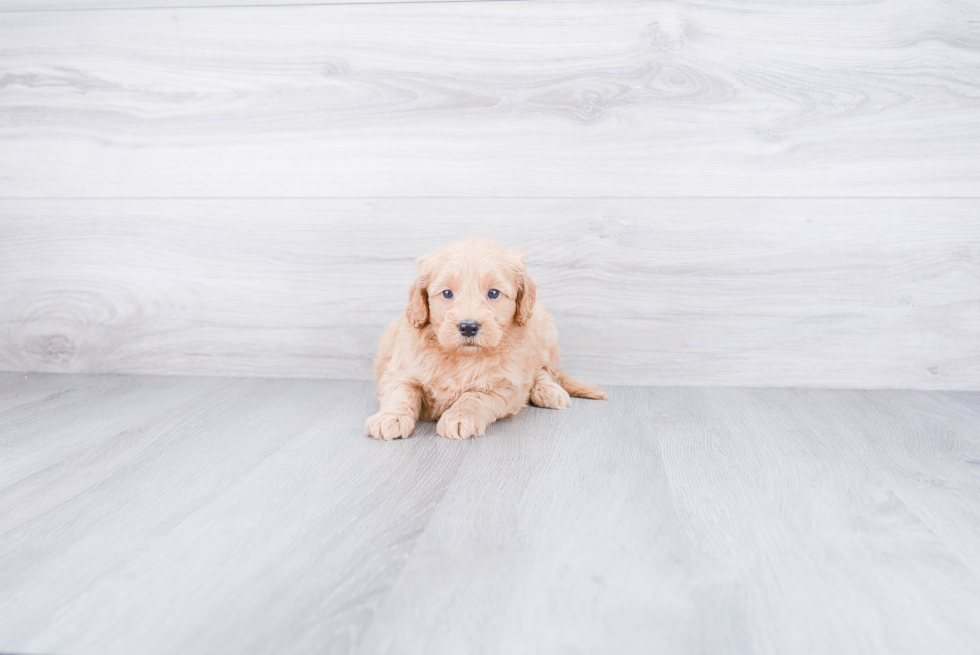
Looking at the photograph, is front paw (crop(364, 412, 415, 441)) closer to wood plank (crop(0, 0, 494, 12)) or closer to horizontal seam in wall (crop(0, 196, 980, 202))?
horizontal seam in wall (crop(0, 196, 980, 202))

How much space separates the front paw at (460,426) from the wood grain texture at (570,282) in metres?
0.51

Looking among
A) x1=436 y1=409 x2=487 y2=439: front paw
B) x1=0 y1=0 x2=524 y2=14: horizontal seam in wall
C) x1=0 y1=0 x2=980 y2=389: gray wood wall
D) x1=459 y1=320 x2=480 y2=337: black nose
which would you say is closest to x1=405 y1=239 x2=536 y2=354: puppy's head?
x1=459 y1=320 x2=480 y2=337: black nose

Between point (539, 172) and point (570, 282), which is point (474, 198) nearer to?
point (539, 172)

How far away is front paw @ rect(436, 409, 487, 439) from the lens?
1.25 metres

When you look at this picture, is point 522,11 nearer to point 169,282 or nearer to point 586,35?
point 586,35

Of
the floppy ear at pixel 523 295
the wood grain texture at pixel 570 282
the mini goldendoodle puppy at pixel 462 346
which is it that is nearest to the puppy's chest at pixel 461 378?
the mini goldendoodle puppy at pixel 462 346

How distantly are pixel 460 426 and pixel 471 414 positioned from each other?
0.04 meters

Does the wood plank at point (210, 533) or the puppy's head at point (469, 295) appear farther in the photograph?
the puppy's head at point (469, 295)

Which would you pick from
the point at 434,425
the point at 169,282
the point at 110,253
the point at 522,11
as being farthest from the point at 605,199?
the point at 110,253

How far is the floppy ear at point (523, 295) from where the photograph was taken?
4.39 ft

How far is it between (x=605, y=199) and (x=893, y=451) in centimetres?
83

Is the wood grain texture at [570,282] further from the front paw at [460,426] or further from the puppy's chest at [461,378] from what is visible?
the front paw at [460,426]

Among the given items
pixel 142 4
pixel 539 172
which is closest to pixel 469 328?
pixel 539 172

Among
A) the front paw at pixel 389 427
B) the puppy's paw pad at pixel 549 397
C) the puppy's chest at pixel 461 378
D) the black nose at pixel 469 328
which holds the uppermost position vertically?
the black nose at pixel 469 328
